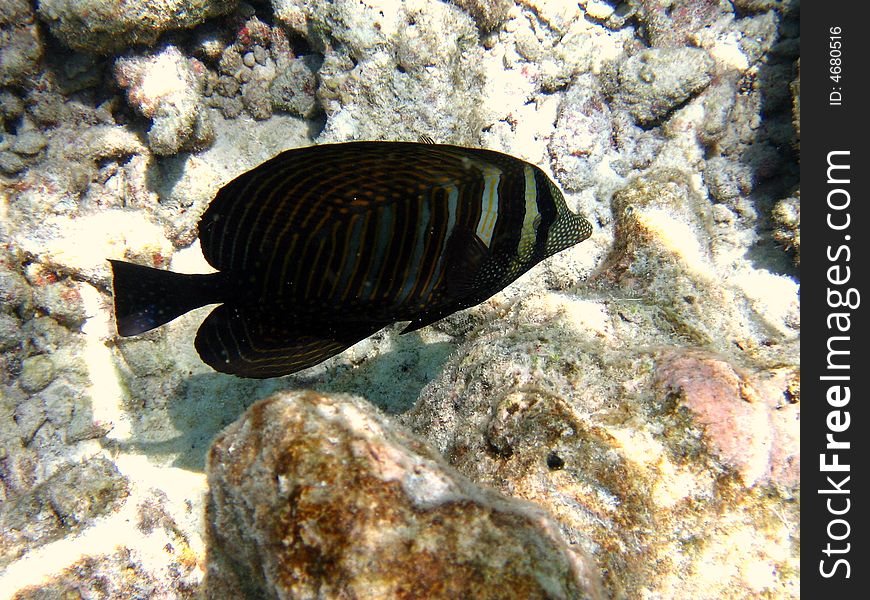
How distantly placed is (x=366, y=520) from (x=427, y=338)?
2.38m

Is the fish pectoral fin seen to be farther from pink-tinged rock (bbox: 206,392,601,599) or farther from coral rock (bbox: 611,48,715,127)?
coral rock (bbox: 611,48,715,127)

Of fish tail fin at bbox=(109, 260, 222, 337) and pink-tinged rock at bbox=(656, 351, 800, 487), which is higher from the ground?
pink-tinged rock at bbox=(656, 351, 800, 487)

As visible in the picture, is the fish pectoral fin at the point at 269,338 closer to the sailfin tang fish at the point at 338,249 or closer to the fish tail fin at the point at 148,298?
the sailfin tang fish at the point at 338,249

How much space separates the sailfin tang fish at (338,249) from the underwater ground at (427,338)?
0.52m

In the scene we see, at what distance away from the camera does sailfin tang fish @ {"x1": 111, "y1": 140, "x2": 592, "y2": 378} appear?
2.08m

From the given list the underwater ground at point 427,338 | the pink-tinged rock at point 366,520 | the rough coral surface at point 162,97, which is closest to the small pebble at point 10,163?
the underwater ground at point 427,338

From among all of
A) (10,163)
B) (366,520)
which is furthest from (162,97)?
(366,520)

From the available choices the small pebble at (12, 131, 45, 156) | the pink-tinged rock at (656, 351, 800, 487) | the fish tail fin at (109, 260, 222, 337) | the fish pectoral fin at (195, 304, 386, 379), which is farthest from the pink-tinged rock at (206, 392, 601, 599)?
the small pebble at (12, 131, 45, 156)

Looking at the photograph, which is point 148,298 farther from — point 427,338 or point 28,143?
point 28,143

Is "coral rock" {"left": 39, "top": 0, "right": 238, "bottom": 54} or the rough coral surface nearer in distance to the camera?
"coral rock" {"left": 39, "top": 0, "right": 238, "bottom": 54}

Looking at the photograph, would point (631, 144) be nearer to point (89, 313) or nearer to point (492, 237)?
point (492, 237)

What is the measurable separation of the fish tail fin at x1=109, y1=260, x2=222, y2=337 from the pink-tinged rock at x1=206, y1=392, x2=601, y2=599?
811 millimetres

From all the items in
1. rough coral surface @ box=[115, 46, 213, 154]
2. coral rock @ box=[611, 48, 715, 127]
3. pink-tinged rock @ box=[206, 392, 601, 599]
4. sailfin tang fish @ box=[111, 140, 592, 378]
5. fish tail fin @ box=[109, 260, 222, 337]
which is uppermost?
coral rock @ box=[611, 48, 715, 127]

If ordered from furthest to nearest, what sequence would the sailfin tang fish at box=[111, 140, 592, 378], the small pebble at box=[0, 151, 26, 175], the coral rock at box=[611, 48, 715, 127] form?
1. the coral rock at box=[611, 48, 715, 127]
2. the small pebble at box=[0, 151, 26, 175]
3. the sailfin tang fish at box=[111, 140, 592, 378]
